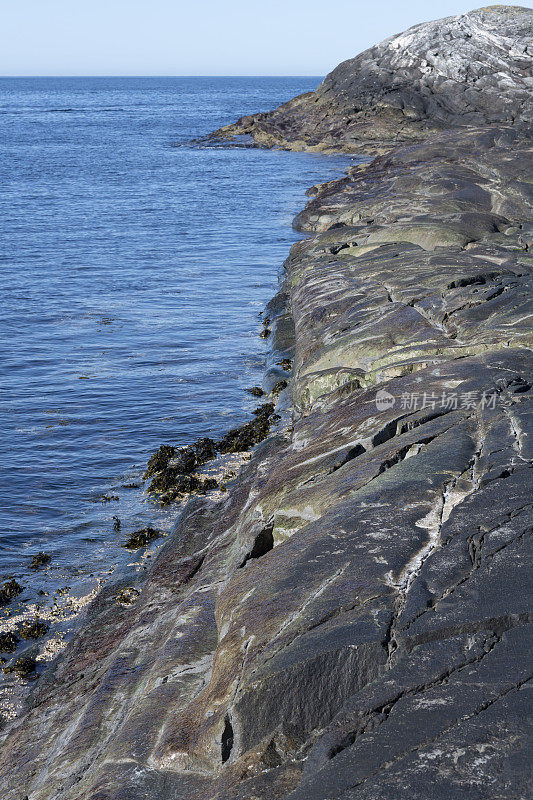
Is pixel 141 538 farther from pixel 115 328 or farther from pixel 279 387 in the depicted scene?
pixel 115 328

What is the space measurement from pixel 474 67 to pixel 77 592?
6497cm

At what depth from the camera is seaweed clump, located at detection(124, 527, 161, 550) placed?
13.1 metres

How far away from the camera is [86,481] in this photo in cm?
1564

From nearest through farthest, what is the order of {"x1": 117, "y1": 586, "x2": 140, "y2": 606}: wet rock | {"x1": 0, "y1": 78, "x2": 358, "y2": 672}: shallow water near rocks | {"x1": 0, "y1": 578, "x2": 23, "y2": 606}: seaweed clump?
{"x1": 117, "y1": 586, "x2": 140, "y2": 606}: wet rock, {"x1": 0, "y1": 578, "x2": 23, "y2": 606}: seaweed clump, {"x1": 0, "y1": 78, "x2": 358, "y2": 672}: shallow water near rocks

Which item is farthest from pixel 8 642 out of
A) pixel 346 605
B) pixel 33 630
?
pixel 346 605

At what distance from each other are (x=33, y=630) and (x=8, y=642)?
15.0 inches

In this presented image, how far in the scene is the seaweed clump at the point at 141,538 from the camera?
13148 mm

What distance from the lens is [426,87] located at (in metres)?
67.3

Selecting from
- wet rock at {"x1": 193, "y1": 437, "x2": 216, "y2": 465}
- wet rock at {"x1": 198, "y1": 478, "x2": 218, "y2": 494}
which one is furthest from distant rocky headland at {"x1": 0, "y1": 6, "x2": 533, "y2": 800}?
wet rock at {"x1": 198, "y1": 478, "x2": 218, "y2": 494}

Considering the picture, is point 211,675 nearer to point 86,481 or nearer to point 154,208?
point 86,481

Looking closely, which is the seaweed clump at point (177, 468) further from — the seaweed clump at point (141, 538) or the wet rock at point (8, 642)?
the wet rock at point (8, 642)

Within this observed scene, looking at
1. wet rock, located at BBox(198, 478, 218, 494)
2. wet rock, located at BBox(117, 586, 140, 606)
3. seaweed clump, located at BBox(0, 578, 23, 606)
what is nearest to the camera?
wet rock, located at BBox(117, 586, 140, 606)

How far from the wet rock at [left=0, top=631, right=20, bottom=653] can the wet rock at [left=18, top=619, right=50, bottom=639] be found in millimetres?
112

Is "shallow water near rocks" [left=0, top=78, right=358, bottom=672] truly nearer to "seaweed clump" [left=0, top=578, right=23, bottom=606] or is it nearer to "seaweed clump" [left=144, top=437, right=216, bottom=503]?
"seaweed clump" [left=0, top=578, right=23, bottom=606]
